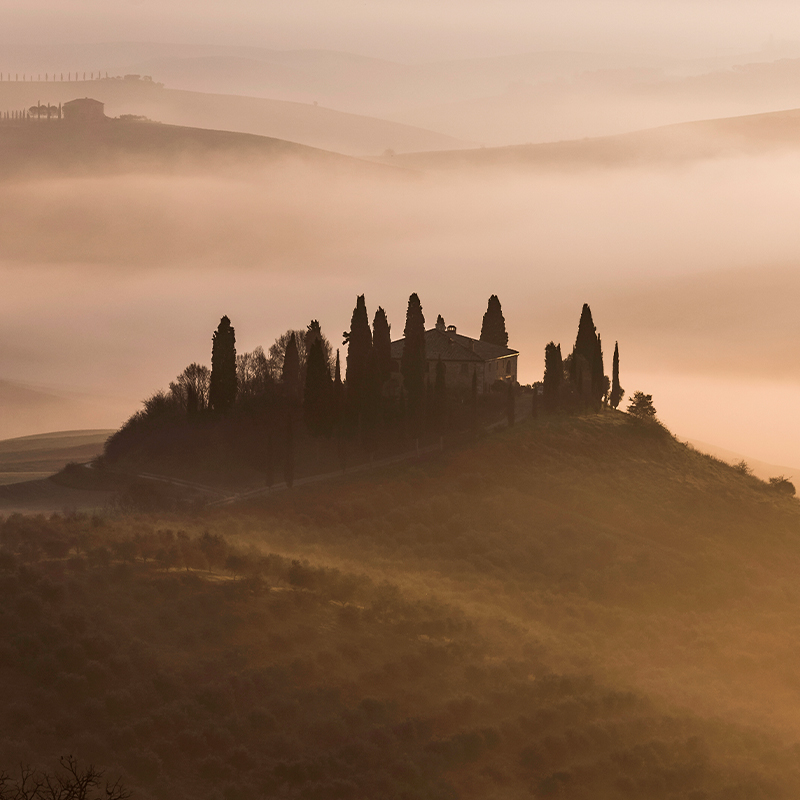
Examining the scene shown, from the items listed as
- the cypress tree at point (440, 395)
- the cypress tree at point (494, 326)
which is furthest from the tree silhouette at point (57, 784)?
the cypress tree at point (494, 326)

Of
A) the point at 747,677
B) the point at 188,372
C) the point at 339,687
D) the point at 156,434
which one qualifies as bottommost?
the point at 747,677

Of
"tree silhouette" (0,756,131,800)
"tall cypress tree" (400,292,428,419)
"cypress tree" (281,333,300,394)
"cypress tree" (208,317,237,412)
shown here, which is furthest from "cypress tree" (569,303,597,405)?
"tree silhouette" (0,756,131,800)

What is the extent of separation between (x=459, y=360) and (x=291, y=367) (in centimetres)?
1425

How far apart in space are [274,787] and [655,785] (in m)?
12.4

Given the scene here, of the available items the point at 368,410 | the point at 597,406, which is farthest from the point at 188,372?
the point at 597,406

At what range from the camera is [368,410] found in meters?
68.7

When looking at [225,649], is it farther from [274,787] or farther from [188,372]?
[188,372]

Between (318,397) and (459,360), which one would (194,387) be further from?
(459,360)

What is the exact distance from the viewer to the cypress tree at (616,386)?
87169 mm

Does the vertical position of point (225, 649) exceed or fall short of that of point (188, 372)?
it falls short

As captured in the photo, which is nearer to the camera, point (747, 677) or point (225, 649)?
point (225, 649)

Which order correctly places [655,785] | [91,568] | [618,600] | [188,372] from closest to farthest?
1. [655,785]
2. [91,568]
3. [618,600]
4. [188,372]

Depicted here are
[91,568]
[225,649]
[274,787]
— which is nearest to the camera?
[274,787]

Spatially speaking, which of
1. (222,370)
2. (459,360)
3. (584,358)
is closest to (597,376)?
(584,358)
